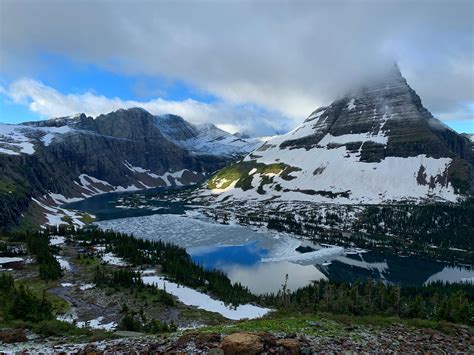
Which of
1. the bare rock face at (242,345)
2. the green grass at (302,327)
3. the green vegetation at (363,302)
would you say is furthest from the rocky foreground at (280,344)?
the green vegetation at (363,302)

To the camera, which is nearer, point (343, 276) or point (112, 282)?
point (112, 282)

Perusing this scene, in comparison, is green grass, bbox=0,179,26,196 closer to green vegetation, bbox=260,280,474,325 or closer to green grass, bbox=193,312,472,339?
green vegetation, bbox=260,280,474,325

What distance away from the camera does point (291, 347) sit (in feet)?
63.5

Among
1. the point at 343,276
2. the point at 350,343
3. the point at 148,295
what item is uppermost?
the point at 350,343

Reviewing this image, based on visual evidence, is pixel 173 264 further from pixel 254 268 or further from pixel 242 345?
pixel 242 345

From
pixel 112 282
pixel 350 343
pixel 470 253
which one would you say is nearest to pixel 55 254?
pixel 112 282

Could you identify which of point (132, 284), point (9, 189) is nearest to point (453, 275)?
point (132, 284)

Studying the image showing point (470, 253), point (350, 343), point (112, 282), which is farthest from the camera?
point (470, 253)

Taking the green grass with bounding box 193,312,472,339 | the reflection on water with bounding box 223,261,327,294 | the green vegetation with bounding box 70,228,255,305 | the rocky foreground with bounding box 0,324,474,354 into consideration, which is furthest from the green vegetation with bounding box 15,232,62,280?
the green grass with bounding box 193,312,472,339

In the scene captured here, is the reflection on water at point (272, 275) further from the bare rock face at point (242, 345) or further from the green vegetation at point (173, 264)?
the bare rock face at point (242, 345)

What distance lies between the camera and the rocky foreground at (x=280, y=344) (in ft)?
61.6

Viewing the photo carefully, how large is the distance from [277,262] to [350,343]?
117 m

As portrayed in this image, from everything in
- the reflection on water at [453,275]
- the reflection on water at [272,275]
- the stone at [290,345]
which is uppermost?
the stone at [290,345]

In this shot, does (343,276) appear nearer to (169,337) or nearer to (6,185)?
(169,337)
